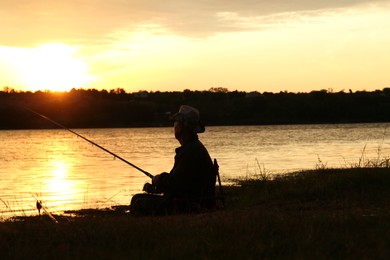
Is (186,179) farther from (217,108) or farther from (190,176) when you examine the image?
(217,108)

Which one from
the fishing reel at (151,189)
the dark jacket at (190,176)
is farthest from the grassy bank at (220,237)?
the fishing reel at (151,189)

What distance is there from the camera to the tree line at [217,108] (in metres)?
92.2

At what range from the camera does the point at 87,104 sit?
301ft

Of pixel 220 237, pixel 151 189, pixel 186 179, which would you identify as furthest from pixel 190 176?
pixel 220 237

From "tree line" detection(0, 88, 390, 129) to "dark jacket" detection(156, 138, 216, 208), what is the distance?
8022 centimetres

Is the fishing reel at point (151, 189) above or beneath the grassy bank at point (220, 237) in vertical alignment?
above

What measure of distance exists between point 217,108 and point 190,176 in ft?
295

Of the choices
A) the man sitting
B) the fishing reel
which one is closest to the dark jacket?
the man sitting

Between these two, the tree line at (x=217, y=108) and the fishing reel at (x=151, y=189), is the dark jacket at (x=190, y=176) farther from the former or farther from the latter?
the tree line at (x=217, y=108)

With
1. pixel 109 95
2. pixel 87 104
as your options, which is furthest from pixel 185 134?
pixel 109 95

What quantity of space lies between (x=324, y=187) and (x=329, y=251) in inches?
189

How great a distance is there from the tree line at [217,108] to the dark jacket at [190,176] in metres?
80.2

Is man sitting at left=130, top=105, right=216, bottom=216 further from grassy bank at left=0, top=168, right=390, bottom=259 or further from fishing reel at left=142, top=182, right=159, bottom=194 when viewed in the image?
grassy bank at left=0, top=168, right=390, bottom=259

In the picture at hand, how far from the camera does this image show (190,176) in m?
8.51
